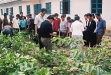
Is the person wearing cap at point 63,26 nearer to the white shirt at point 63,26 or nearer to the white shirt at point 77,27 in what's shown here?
the white shirt at point 63,26

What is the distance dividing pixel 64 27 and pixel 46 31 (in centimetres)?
312

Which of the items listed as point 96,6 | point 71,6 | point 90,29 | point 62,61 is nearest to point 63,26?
point 90,29

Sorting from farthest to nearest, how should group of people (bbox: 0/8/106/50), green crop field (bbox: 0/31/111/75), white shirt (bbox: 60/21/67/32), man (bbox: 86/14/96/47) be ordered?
1. white shirt (bbox: 60/21/67/32)
2. man (bbox: 86/14/96/47)
3. group of people (bbox: 0/8/106/50)
4. green crop field (bbox: 0/31/111/75)

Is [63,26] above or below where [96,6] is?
below

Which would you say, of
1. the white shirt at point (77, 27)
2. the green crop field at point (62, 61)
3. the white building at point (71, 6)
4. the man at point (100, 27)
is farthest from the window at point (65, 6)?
the green crop field at point (62, 61)

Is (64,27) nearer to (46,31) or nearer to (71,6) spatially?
(46,31)

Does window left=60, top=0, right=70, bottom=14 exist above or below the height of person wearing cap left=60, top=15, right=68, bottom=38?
above

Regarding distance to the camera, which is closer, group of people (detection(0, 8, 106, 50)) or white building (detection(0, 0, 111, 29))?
group of people (detection(0, 8, 106, 50))

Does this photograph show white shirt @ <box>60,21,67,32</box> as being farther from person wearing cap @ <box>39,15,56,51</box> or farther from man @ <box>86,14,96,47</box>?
person wearing cap @ <box>39,15,56,51</box>

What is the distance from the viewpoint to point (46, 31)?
7.06 metres

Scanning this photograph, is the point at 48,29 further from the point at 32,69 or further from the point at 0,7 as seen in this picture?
the point at 0,7

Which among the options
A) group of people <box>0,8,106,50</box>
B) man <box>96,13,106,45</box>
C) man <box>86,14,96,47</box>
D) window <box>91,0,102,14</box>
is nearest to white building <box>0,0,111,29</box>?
window <box>91,0,102,14</box>

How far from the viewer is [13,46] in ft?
24.1

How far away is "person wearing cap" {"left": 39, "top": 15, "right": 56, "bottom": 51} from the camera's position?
692 cm
